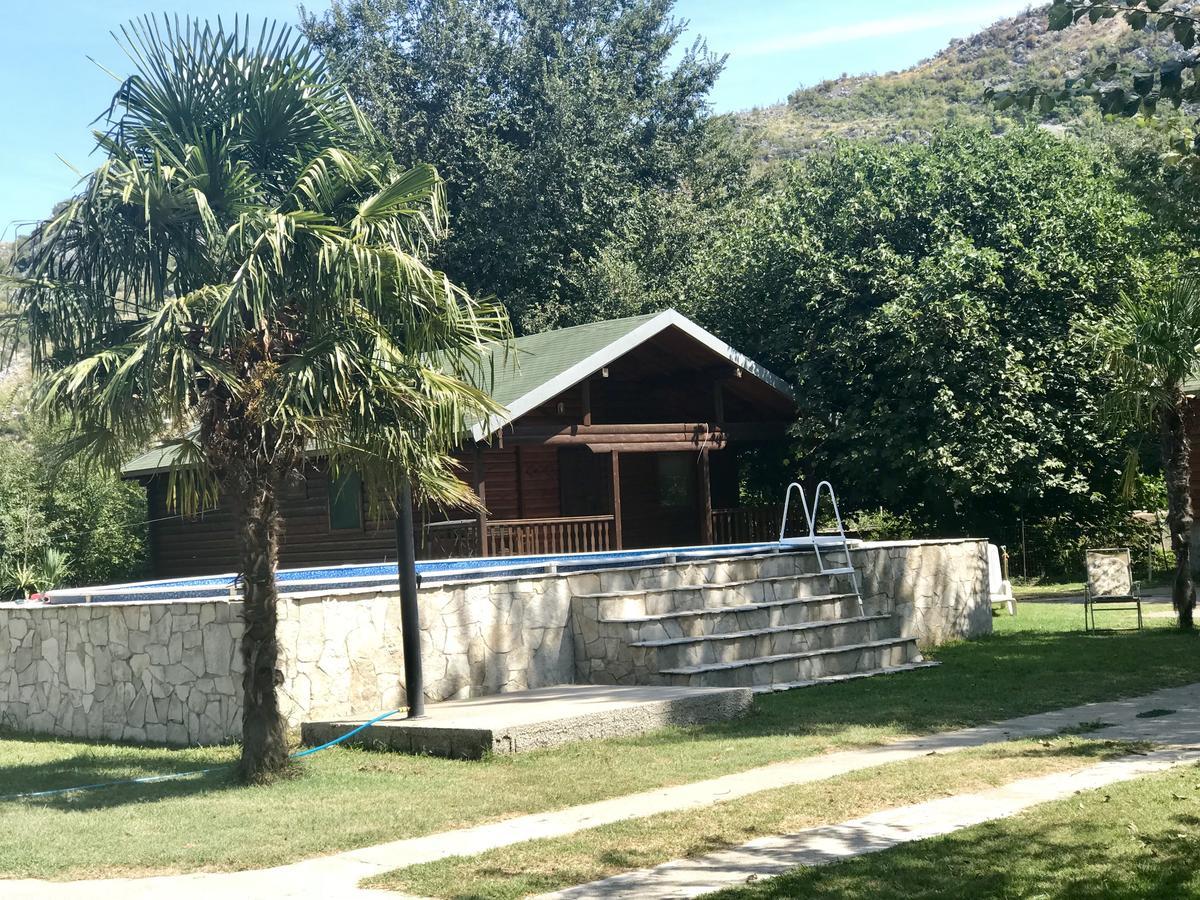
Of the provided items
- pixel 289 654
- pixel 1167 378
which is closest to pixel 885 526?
pixel 1167 378

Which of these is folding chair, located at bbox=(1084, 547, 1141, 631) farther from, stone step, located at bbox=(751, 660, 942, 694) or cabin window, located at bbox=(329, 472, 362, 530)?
cabin window, located at bbox=(329, 472, 362, 530)

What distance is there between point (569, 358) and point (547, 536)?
124 inches

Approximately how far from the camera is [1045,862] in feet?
20.2

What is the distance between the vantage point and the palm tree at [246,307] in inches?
356

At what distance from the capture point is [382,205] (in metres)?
9.46

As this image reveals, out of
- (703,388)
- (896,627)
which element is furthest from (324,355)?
(703,388)

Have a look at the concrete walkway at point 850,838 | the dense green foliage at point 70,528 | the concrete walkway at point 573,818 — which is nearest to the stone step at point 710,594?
the concrete walkway at point 573,818

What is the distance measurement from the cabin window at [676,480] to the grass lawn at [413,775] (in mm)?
12717

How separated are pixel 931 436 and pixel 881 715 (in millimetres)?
13416

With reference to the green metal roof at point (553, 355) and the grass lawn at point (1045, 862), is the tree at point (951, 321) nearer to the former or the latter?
the green metal roof at point (553, 355)

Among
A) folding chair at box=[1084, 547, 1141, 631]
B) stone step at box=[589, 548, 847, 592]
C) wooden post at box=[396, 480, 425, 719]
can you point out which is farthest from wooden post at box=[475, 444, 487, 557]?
wooden post at box=[396, 480, 425, 719]

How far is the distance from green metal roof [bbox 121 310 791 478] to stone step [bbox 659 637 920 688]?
659 cm

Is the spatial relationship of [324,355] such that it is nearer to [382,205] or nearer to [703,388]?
[382,205]

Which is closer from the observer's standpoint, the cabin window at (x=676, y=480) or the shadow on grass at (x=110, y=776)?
the shadow on grass at (x=110, y=776)
